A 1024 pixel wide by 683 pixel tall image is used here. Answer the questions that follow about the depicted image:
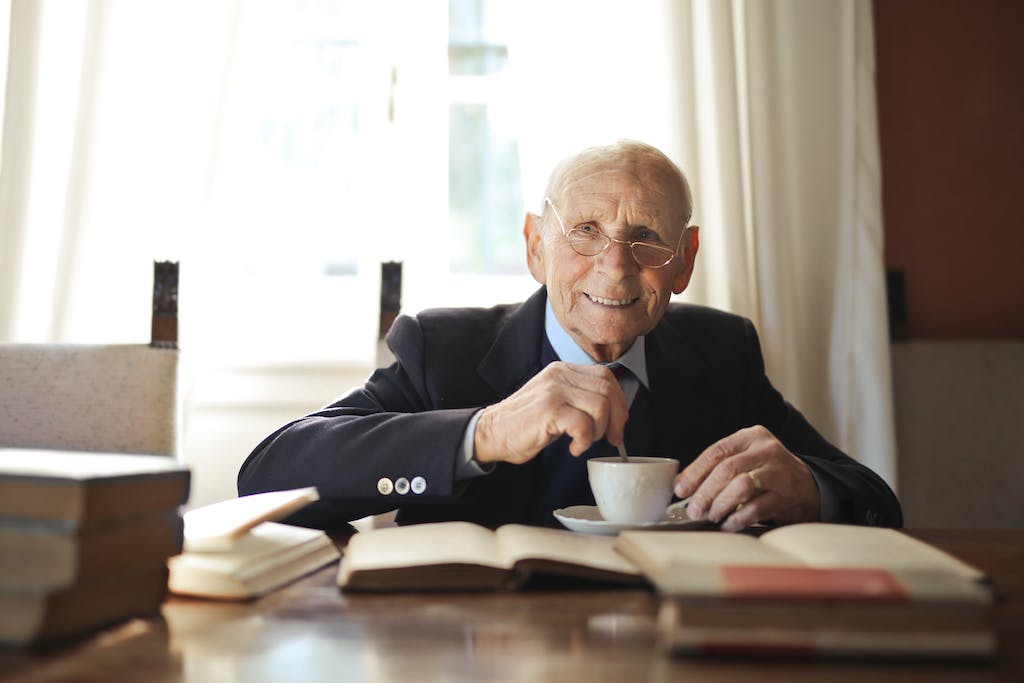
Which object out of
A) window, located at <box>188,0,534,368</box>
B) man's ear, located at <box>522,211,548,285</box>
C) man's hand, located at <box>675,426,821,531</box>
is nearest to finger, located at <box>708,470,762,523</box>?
man's hand, located at <box>675,426,821,531</box>

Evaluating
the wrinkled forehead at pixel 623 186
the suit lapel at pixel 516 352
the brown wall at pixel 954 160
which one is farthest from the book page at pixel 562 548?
the brown wall at pixel 954 160

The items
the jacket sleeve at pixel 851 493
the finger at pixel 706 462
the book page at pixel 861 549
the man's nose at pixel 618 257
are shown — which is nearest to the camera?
the book page at pixel 861 549

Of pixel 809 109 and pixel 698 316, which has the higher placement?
pixel 809 109

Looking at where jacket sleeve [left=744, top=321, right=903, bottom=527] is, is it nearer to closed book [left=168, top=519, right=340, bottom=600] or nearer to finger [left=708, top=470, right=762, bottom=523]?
finger [left=708, top=470, right=762, bottom=523]

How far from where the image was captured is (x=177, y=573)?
0.89 meters

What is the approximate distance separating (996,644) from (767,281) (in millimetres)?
1934

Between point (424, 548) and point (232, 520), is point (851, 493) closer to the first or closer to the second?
point (424, 548)

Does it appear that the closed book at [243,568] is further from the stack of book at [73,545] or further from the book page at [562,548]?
the book page at [562,548]

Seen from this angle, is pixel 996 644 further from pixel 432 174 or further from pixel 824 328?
pixel 432 174

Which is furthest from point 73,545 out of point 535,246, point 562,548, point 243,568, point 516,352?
point 535,246

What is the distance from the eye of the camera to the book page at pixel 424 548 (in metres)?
0.91

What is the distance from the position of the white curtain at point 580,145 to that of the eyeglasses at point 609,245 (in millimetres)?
951

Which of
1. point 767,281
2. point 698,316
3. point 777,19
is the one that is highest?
point 777,19

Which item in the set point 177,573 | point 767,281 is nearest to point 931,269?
point 767,281
